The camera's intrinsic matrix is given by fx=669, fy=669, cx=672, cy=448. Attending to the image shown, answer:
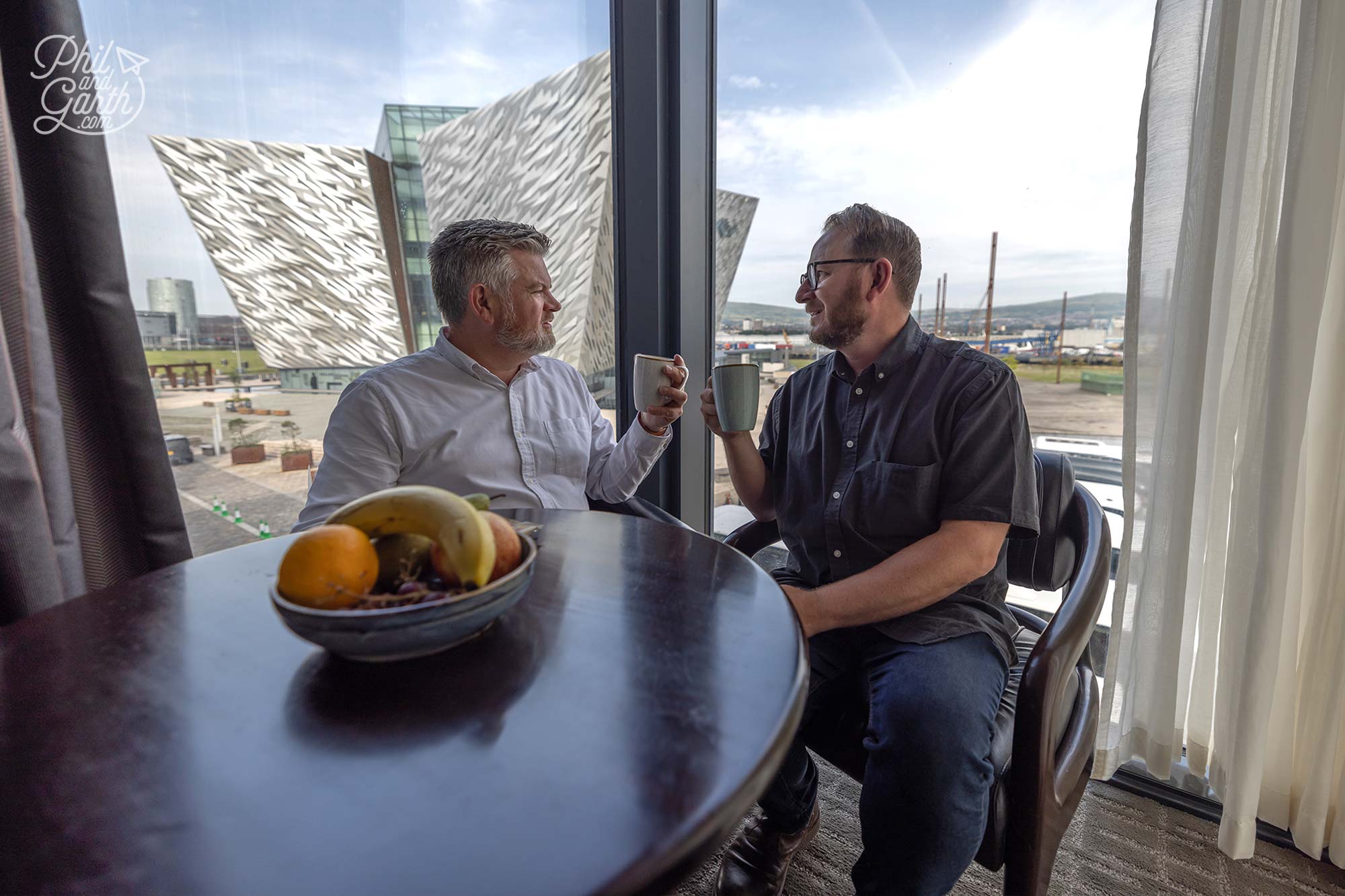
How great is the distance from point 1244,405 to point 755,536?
3.44ft

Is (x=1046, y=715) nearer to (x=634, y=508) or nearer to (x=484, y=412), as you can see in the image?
(x=634, y=508)

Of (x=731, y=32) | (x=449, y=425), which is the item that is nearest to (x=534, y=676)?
(x=449, y=425)

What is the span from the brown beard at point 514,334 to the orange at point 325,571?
1086 millimetres

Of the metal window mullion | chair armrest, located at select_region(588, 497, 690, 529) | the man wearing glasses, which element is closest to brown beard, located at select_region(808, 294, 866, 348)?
the man wearing glasses

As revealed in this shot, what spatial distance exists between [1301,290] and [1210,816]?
1.23m

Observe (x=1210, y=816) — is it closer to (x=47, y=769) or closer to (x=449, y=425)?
(x=449, y=425)

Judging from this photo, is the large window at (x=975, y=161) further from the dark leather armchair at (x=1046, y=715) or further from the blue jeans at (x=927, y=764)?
the blue jeans at (x=927, y=764)

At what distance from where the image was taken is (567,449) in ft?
5.62

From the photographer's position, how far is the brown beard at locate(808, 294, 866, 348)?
1.44m

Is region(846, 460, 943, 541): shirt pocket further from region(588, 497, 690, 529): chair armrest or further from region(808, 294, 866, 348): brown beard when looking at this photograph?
region(588, 497, 690, 529): chair armrest

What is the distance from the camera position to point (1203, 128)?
1.36 metres

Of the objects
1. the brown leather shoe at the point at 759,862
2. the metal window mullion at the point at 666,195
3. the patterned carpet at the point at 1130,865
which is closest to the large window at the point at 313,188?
the metal window mullion at the point at 666,195

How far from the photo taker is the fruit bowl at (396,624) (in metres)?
0.58

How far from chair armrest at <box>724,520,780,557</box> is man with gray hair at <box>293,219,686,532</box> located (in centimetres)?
29
